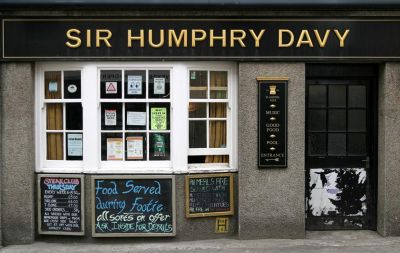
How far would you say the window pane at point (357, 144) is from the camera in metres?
8.77

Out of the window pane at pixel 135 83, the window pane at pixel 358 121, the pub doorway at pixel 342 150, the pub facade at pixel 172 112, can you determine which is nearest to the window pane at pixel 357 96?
the pub doorway at pixel 342 150

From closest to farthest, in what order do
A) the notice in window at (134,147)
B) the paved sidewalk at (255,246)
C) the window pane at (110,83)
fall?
the paved sidewalk at (255,246)
the window pane at (110,83)
the notice in window at (134,147)

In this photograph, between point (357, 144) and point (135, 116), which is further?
point (357, 144)

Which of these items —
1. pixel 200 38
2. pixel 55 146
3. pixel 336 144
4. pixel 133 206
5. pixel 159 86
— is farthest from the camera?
pixel 336 144

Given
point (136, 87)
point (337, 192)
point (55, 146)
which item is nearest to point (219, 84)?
point (136, 87)

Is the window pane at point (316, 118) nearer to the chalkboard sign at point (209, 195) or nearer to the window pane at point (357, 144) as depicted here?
the window pane at point (357, 144)

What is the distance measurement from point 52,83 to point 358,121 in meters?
4.86

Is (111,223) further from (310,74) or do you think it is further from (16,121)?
(310,74)

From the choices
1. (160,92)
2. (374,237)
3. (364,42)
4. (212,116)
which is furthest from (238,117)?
(374,237)

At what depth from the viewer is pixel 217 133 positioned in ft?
28.4

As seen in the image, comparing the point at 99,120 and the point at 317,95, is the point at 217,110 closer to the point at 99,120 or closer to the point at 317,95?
the point at 317,95

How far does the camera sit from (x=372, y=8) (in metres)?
8.23

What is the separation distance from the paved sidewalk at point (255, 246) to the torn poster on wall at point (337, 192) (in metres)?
0.44

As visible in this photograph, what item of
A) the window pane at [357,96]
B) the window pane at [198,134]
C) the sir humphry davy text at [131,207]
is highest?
the window pane at [357,96]
